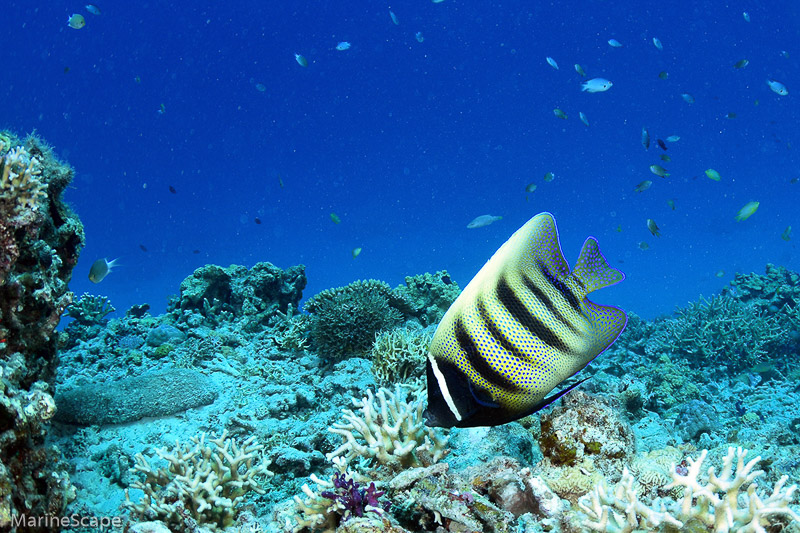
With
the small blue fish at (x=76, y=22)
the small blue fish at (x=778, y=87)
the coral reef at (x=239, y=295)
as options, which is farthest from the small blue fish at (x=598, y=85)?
the small blue fish at (x=76, y=22)

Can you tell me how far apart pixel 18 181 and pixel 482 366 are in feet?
11.8

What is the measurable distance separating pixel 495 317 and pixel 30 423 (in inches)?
112

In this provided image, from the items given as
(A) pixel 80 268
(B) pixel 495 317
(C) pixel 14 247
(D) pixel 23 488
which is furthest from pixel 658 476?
(A) pixel 80 268

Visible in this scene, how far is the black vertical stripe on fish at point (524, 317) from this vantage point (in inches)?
62.9

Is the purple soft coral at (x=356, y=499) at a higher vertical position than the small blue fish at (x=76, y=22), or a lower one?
lower

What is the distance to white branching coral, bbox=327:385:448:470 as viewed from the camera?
2754 millimetres

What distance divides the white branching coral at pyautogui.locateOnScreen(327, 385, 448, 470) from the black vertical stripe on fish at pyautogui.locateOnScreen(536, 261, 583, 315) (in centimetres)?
151

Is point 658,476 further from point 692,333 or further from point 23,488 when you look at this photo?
point 692,333

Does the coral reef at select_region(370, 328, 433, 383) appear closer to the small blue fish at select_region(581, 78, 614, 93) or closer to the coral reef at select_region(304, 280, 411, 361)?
the coral reef at select_region(304, 280, 411, 361)

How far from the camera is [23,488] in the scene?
8.07 feet

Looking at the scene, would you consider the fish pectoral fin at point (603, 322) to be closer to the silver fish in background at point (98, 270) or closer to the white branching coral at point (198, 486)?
the white branching coral at point (198, 486)

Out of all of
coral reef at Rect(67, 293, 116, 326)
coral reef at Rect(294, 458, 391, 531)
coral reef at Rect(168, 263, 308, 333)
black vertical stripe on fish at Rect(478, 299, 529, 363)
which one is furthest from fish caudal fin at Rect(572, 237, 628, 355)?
coral reef at Rect(67, 293, 116, 326)

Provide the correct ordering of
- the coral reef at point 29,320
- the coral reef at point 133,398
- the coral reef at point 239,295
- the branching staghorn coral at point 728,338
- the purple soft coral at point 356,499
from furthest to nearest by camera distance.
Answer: the branching staghorn coral at point 728,338
the coral reef at point 239,295
the coral reef at point 133,398
the coral reef at point 29,320
the purple soft coral at point 356,499

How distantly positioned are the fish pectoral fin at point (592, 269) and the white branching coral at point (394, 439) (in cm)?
160
